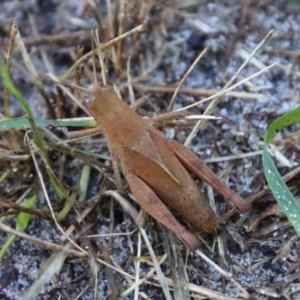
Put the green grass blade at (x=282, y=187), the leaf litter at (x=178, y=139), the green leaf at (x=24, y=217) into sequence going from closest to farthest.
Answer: the green grass blade at (x=282, y=187)
the leaf litter at (x=178, y=139)
the green leaf at (x=24, y=217)

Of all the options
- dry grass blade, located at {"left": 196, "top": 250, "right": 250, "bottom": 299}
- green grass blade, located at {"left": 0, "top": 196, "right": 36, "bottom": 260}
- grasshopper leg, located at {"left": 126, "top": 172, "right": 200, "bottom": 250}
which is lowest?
dry grass blade, located at {"left": 196, "top": 250, "right": 250, "bottom": 299}

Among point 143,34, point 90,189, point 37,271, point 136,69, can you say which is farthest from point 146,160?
point 143,34

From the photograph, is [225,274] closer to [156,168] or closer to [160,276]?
[160,276]

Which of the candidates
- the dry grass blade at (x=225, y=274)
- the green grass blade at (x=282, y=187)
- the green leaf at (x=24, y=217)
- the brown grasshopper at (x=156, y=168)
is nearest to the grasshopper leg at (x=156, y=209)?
the brown grasshopper at (x=156, y=168)

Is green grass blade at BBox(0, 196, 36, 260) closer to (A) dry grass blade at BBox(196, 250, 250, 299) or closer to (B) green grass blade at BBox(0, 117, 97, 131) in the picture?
(B) green grass blade at BBox(0, 117, 97, 131)

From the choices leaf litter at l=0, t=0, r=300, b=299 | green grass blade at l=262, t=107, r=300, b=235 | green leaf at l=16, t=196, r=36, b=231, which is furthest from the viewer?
green leaf at l=16, t=196, r=36, b=231

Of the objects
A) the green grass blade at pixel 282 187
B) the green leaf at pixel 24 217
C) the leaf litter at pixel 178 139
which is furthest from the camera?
the green leaf at pixel 24 217

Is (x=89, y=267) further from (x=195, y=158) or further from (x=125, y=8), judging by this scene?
(x=125, y=8)

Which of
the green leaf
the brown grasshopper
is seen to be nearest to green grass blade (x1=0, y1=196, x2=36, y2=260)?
the green leaf

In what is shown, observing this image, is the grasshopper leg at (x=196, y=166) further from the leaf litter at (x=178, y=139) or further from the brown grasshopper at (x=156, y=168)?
the leaf litter at (x=178, y=139)
